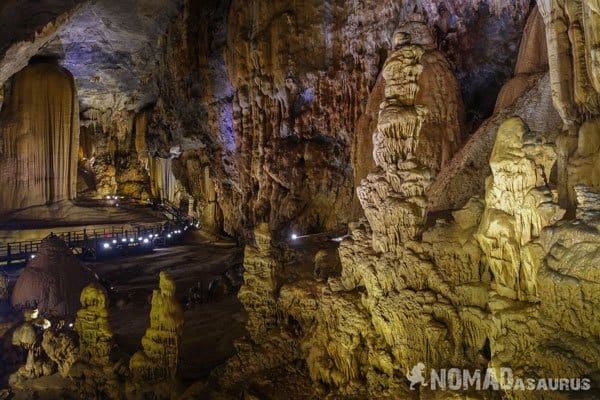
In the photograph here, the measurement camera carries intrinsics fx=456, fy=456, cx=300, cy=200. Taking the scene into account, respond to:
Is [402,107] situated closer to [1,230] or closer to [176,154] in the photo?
[1,230]

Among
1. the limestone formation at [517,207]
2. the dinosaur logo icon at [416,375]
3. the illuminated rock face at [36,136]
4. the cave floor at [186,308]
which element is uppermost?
the illuminated rock face at [36,136]

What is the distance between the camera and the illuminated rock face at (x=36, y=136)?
2072 cm

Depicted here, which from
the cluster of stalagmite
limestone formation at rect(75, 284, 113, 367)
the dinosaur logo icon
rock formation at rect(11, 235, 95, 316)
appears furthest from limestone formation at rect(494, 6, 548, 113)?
rock formation at rect(11, 235, 95, 316)

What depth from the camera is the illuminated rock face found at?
20719mm

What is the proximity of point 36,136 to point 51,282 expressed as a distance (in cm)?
1346

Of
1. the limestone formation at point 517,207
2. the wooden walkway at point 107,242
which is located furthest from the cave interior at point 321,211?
the wooden walkway at point 107,242

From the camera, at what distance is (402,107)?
6020 mm

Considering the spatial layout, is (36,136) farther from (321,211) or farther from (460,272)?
(460,272)

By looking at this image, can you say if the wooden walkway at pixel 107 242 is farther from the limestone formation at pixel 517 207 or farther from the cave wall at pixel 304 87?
the limestone formation at pixel 517 207

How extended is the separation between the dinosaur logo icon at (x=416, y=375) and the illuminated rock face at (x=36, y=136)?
20634 millimetres

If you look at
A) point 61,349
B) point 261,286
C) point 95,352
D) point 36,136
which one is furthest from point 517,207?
point 36,136

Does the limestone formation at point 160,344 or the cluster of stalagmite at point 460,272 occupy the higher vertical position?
the cluster of stalagmite at point 460,272

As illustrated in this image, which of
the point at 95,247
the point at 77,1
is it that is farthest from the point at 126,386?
the point at 95,247

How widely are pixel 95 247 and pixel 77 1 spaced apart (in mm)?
9066
